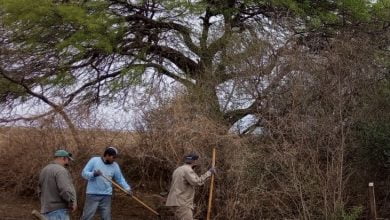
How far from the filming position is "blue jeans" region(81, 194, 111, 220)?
9.75 meters

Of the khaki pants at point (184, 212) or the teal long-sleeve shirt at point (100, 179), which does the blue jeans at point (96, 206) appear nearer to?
the teal long-sleeve shirt at point (100, 179)

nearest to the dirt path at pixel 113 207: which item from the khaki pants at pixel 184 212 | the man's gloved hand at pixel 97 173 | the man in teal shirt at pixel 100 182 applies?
the khaki pants at pixel 184 212

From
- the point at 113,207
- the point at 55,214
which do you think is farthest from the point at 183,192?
the point at 113,207

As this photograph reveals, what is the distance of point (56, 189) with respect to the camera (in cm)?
805

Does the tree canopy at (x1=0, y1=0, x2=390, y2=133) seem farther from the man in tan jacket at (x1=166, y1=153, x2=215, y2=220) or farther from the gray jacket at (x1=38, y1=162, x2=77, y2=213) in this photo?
the gray jacket at (x1=38, y1=162, x2=77, y2=213)

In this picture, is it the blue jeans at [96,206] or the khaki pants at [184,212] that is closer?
the blue jeans at [96,206]

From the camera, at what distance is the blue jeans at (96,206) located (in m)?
9.75

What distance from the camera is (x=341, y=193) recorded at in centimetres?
1127

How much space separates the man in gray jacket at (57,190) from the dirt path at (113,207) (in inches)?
146

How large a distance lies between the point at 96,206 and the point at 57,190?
1841mm

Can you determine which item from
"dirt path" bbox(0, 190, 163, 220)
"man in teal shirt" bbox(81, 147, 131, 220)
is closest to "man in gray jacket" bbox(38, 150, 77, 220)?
"man in teal shirt" bbox(81, 147, 131, 220)

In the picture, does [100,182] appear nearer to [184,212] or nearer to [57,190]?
[184,212]

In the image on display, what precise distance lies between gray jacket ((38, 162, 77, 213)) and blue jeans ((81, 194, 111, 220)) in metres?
1.63

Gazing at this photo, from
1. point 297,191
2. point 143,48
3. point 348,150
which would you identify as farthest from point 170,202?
point 143,48
